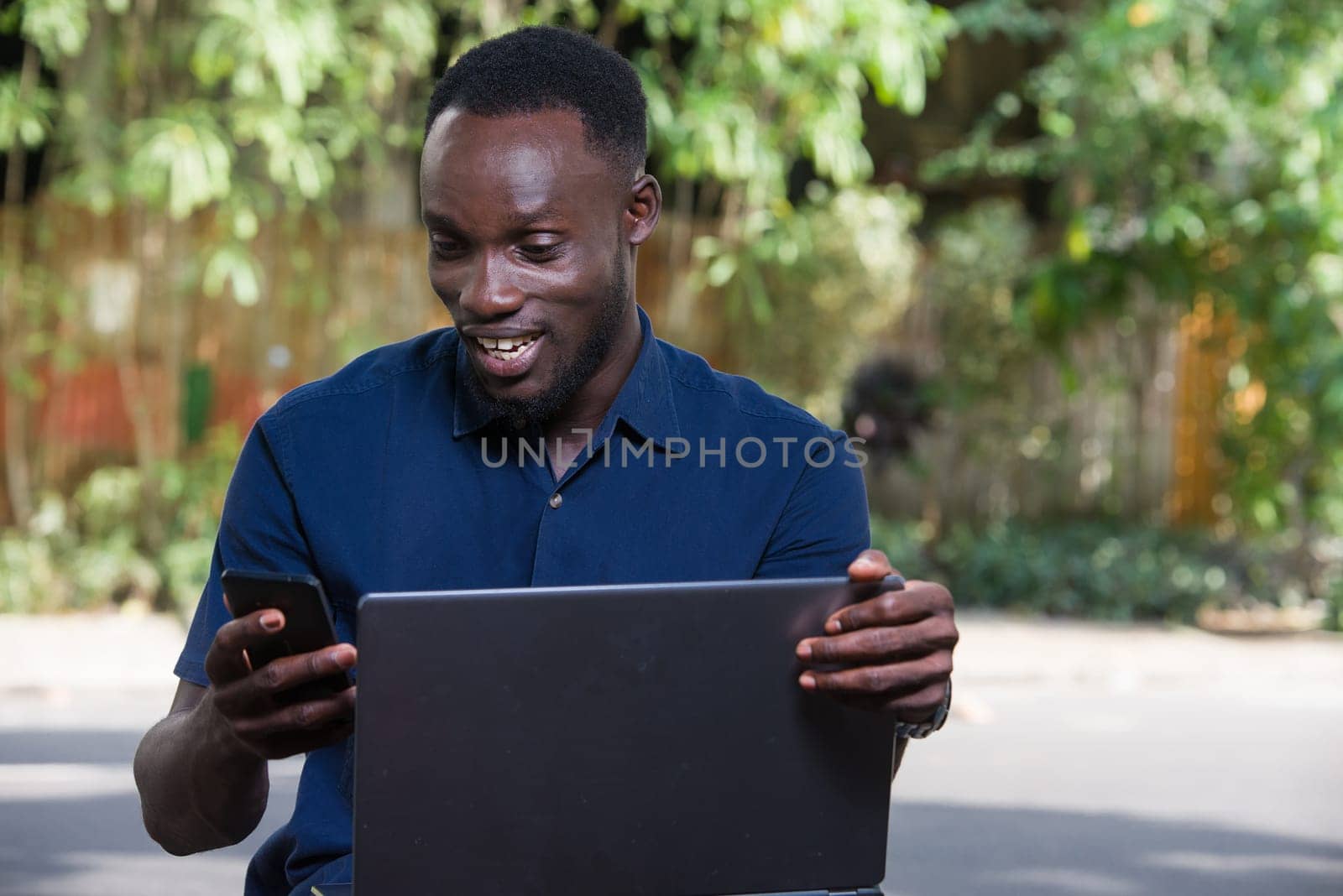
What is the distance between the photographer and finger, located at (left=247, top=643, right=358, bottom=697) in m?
1.50

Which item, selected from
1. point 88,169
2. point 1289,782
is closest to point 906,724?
point 1289,782

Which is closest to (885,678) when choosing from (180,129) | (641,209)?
(641,209)

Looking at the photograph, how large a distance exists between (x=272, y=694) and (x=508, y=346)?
601 mm

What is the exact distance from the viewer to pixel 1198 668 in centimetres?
798

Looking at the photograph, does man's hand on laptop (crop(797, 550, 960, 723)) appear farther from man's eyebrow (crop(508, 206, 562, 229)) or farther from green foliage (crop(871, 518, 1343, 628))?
green foliage (crop(871, 518, 1343, 628))

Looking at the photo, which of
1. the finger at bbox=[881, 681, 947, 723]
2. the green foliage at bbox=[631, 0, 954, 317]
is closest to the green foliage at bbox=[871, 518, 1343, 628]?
the green foliage at bbox=[631, 0, 954, 317]

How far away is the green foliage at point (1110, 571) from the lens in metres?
9.17

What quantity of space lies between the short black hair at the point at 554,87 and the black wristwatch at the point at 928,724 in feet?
2.63

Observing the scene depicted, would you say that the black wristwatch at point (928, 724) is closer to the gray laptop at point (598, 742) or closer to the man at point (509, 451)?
the gray laptop at point (598, 742)

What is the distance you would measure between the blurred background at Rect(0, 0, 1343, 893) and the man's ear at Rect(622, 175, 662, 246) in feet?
14.2

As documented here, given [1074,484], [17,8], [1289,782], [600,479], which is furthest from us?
[1074,484]

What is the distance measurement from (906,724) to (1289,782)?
4815mm

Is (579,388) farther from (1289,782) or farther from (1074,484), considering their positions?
(1074,484)

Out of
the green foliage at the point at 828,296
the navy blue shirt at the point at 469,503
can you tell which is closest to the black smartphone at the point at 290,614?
the navy blue shirt at the point at 469,503
